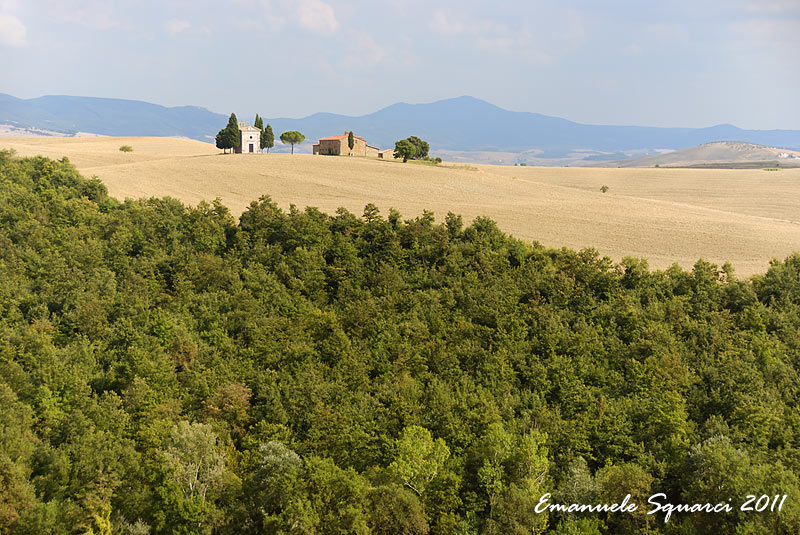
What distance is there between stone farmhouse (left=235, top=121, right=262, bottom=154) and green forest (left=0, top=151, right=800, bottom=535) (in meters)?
52.1

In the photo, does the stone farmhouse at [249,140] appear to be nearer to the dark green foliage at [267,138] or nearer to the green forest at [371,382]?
the dark green foliage at [267,138]

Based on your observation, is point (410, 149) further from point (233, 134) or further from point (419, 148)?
point (233, 134)

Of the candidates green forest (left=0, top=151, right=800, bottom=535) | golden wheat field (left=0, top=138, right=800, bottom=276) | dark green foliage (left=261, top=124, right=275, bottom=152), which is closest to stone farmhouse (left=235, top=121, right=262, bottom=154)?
dark green foliage (left=261, top=124, right=275, bottom=152)

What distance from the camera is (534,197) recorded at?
252ft

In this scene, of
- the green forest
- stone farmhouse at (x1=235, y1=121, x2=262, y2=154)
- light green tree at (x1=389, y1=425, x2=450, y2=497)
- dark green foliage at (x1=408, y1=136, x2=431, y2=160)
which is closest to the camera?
the green forest

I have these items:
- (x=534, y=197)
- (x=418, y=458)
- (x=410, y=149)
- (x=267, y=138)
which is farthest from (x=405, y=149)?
(x=418, y=458)

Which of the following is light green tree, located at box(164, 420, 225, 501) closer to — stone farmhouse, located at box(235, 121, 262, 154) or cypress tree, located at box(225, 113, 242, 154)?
cypress tree, located at box(225, 113, 242, 154)

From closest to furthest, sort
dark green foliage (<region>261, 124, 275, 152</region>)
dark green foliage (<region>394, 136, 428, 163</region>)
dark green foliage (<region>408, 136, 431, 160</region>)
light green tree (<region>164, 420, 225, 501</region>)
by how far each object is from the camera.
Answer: light green tree (<region>164, 420, 225, 501</region>) → dark green foliage (<region>394, 136, 428, 163</region>) → dark green foliage (<region>261, 124, 275, 152</region>) → dark green foliage (<region>408, 136, 431, 160</region>)

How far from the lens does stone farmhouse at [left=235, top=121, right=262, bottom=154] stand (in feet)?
335

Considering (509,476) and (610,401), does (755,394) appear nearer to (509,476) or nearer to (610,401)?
(610,401)

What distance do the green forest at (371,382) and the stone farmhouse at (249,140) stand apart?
52129mm

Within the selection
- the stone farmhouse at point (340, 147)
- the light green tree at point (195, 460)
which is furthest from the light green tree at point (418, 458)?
the stone farmhouse at point (340, 147)

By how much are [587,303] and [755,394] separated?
1209cm

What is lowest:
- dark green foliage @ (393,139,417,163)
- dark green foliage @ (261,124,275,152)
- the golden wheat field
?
the golden wheat field
